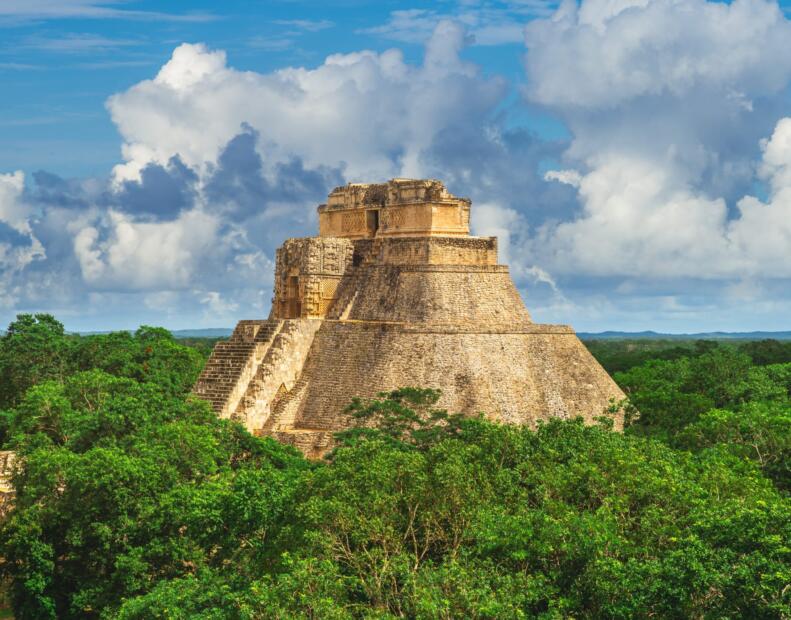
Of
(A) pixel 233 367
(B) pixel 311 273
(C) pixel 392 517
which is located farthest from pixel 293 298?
(C) pixel 392 517

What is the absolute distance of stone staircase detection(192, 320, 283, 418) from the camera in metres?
36.5

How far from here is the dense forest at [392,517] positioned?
1938 centimetres

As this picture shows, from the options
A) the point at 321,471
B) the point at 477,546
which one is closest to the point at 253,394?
the point at 321,471

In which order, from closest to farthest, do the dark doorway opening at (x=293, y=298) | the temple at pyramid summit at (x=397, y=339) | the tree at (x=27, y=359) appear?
the temple at pyramid summit at (x=397, y=339) < the dark doorway opening at (x=293, y=298) < the tree at (x=27, y=359)

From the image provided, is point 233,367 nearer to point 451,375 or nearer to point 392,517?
point 451,375

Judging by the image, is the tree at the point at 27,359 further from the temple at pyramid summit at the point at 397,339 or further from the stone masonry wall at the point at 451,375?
the stone masonry wall at the point at 451,375

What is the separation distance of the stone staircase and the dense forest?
2.64m

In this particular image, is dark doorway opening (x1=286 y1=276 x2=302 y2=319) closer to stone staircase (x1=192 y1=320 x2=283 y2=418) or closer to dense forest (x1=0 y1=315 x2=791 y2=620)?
stone staircase (x1=192 y1=320 x2=283 y2=418)

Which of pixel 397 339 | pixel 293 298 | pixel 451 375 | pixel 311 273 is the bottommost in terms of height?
pixel 451 375

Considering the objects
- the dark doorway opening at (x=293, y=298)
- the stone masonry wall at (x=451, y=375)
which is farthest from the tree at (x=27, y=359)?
the stone masonry wall at (x=451, y=375)

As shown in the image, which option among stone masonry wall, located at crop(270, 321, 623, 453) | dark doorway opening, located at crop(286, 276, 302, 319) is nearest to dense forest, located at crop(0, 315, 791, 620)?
stone masonry wall, located at crop(270, 321, 623, 453)

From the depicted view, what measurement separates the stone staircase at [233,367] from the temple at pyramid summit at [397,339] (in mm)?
44

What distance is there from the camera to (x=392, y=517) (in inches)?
875

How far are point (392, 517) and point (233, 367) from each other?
16.1 metres
